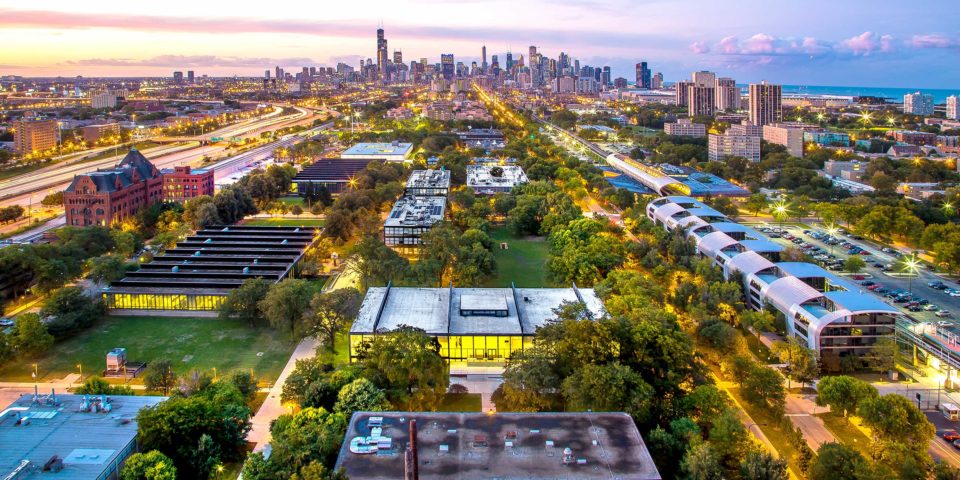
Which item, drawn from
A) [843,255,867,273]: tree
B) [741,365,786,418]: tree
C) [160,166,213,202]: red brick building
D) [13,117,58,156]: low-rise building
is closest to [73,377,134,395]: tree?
[741,365,786,418]: tree

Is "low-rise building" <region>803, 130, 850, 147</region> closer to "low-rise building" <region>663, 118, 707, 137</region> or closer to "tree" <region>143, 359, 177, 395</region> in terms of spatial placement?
"low-rise building" <region>663, 118, 707, 137</region>

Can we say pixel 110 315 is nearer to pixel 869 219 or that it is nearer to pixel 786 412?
pixel 786 412

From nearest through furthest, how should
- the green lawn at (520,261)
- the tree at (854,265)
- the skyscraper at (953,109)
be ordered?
the green lawn at (520,261)
the tree at (854,265)
the skyscraper at (953,109)

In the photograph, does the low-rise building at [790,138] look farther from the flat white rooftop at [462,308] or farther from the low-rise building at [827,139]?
the flat white rooftop at [462,308]

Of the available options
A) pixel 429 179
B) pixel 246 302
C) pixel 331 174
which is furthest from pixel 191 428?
pixel 331 174

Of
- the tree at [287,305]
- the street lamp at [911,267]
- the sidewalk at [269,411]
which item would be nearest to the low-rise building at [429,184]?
the tree at [287,305]

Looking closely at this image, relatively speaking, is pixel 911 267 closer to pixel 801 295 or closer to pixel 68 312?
pixel 801 295
